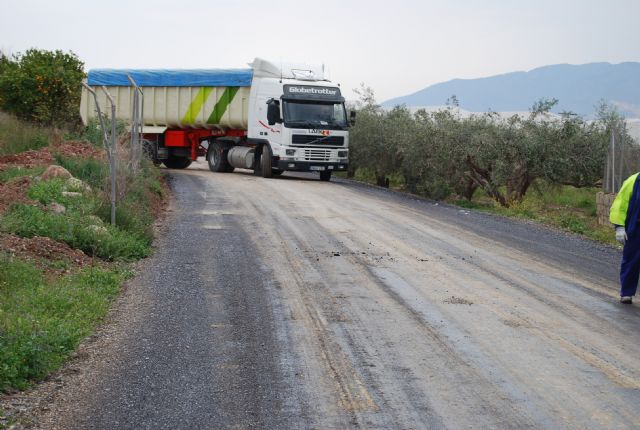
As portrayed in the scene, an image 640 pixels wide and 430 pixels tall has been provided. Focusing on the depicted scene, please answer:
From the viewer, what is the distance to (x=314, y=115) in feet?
94.4

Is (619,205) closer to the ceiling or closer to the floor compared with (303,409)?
closer to the ceiling

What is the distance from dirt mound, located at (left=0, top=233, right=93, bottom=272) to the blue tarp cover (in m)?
19.3

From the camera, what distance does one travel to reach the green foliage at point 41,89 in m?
36.4

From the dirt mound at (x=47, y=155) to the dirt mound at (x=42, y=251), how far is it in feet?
24.1

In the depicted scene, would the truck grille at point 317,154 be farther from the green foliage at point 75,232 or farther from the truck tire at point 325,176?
the green foliage at point 75,232

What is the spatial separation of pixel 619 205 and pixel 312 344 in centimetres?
483

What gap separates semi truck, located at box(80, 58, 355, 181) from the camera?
28.5 m

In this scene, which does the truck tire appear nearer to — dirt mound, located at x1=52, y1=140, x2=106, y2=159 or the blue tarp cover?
the blue tarp cover

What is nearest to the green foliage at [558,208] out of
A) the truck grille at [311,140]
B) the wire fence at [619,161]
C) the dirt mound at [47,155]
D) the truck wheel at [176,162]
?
the wire fence at [619,161]

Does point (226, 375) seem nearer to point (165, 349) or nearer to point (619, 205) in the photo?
point (165, 349)

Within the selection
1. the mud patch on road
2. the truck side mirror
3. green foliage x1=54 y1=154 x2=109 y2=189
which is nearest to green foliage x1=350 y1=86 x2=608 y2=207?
the truck side mirror

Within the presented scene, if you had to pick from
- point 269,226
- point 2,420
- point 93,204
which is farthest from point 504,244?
point 2,420

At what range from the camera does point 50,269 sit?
10750 millimetres

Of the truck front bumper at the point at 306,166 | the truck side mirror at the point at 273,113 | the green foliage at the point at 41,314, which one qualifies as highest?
the truck side mirror at the point at 273,113
